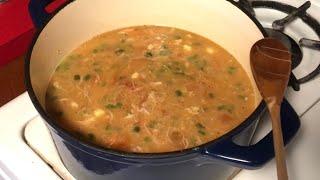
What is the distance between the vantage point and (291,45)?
0.85m

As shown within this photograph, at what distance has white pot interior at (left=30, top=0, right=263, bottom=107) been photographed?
764 mm

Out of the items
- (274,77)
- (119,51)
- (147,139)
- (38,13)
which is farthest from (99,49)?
(274,77)

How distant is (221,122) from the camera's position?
714mm

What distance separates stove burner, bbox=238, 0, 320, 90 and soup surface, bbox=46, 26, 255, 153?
0.32ft

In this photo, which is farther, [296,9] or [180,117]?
[296,9]

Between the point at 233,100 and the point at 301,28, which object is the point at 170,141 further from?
the point at 301,28

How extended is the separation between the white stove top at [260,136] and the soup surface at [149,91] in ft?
0.22

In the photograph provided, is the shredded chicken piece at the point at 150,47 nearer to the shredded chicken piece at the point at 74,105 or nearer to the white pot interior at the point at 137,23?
the white pot interior at the point at 137,23

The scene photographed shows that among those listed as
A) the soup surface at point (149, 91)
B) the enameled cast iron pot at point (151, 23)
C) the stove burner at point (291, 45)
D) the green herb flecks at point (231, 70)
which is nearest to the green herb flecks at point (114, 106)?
the soup surface at point (149, 91)

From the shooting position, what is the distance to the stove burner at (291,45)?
842mm

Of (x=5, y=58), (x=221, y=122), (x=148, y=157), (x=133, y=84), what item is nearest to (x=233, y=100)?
(x=221, y=122)

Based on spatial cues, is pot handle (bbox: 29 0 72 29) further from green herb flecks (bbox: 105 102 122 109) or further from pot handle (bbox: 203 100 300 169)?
pot handle (bbox: 203 100 300 169)

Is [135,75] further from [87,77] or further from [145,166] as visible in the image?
[145,166]

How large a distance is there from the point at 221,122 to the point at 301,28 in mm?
309
